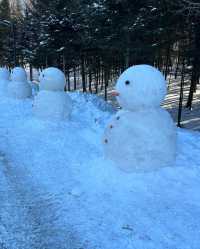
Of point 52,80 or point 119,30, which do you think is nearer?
point 52,80

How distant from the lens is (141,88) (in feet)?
25.4

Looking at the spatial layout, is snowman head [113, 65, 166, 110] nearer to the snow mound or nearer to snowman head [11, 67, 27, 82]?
the snow mound

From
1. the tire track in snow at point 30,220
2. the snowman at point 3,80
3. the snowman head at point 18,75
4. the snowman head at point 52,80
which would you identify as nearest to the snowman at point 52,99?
the snowman head at point 52,80

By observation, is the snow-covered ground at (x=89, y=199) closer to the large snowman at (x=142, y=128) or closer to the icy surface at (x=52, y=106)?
the large snowman at (x=142, y=128)

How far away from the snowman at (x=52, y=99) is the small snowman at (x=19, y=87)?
4.74m

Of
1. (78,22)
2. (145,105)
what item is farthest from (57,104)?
(78,22)

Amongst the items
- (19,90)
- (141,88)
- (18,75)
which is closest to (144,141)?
(141,88)

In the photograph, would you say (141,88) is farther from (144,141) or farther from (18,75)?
(18,75)

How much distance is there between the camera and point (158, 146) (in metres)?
7.63

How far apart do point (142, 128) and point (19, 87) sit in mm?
11946

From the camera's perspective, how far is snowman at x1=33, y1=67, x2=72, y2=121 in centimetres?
1318

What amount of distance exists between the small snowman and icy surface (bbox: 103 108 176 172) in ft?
36.9

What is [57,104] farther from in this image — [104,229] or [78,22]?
[78,22]

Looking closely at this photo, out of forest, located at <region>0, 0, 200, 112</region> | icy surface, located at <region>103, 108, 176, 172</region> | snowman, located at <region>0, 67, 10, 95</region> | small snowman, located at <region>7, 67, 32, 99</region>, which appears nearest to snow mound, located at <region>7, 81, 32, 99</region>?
small snowman, located at <region>7, 67, 32, 99</region>
